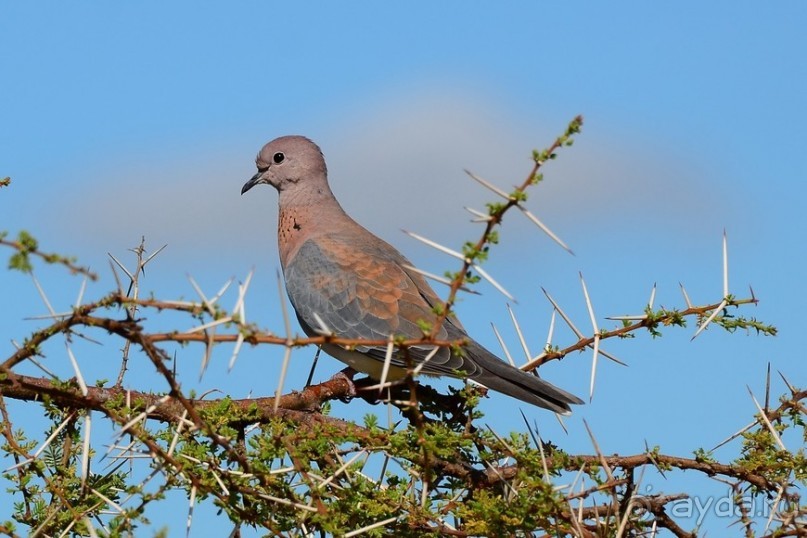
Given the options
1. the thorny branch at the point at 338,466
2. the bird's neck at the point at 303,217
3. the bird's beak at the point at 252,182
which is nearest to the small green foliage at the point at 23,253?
the thorny branch at the point at 338,466

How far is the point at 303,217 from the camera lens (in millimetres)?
6934

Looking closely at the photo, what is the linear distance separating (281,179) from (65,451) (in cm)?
393

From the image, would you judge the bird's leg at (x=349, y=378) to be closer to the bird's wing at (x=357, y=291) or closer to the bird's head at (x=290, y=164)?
the bird's wing at (x=357, y=291)

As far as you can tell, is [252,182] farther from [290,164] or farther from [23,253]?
[23,253]

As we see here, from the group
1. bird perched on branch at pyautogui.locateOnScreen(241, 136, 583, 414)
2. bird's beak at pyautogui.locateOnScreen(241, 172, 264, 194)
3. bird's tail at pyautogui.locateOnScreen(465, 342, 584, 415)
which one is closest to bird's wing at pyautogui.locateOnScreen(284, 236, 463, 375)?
bird perched on branch at pyautogui.locateOnScreen(241, 136, 583, 414)

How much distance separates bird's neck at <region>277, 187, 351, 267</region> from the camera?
22.0ft

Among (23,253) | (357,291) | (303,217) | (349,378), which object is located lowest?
(23,253)

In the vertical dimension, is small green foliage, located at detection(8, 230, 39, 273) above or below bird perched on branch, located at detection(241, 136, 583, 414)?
below

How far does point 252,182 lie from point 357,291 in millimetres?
1931

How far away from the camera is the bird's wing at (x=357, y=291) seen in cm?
557

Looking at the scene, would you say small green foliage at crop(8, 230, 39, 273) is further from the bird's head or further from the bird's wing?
the bird's head

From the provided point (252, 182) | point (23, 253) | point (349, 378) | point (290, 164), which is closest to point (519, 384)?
point (349, 378)

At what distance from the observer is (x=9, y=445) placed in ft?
11.0

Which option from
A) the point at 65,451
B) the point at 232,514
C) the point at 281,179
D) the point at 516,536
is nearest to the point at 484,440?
the point at 516,536
